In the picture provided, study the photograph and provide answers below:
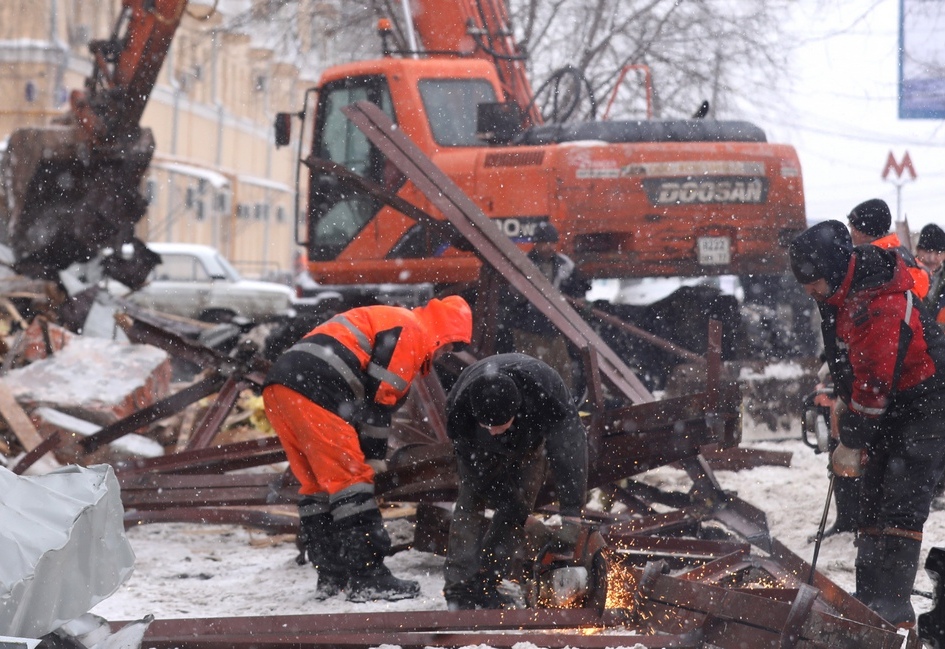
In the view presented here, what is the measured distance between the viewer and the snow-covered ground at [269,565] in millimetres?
5258

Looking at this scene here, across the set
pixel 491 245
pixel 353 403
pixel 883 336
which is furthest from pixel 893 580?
pixel 491 245

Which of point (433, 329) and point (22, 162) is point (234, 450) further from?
point (22, 162)

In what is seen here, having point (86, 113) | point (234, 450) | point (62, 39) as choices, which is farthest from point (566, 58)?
point (62, 39)

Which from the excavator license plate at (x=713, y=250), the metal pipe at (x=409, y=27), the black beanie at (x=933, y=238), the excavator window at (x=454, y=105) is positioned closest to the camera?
the black beanie at (x=933, y=238)

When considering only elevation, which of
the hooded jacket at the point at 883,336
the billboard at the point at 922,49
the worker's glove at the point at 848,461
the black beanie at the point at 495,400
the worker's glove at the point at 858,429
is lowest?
the worker's glove at the point at 848,461

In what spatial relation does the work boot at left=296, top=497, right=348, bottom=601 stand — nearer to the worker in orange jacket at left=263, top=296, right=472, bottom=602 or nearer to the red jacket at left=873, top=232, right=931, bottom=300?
the worker in orange jacket at left=263, top=296, right=472, bottom=602

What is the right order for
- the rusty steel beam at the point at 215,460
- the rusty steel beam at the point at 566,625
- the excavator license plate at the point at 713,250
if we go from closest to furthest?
1. the rusty steel beam at the point at 566,625
2. the rusty steel beam at the point at 215,460
3. the excavator license plate at the point at 713,250

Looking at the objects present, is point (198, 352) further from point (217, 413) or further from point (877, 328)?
point (877, 328)

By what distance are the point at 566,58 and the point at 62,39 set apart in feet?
48.9

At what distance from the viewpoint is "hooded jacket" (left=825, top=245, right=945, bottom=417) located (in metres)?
4.54

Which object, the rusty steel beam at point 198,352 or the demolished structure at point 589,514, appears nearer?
the demolished structure at point 589,514

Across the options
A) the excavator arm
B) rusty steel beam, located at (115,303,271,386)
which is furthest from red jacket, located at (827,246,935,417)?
the excavator arm

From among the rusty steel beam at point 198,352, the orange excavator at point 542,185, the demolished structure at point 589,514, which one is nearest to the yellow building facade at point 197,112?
the orange excavator at point 542,185

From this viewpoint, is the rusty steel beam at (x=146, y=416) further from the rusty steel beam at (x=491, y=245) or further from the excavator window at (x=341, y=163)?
the excavator window at (x=341, y=163)
